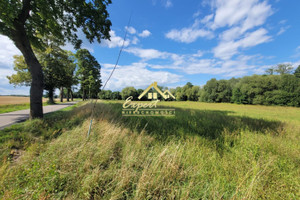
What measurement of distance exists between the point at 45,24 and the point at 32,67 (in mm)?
2687

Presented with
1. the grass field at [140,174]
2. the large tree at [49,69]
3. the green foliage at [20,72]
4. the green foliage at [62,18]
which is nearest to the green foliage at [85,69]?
the large tree at [49,69]

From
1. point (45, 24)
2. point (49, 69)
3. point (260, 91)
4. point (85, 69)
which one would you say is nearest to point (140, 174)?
point (45, 24)

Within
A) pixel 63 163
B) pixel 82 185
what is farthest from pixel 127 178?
pixel 63 163

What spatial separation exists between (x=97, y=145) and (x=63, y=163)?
2.63ft

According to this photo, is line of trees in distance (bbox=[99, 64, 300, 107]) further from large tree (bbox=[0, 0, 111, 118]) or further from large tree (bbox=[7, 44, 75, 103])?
large tree (bbox=[0, 0, 111, 118])

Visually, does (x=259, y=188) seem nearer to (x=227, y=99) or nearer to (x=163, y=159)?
(x=163, y=159)

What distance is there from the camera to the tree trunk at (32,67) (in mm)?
4742

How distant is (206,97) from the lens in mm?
44844

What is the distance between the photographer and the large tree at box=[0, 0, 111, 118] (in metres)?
4.57

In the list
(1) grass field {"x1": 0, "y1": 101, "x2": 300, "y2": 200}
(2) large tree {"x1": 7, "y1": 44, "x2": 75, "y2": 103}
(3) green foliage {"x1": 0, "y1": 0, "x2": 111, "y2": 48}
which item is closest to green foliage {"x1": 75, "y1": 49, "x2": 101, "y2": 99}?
(2) large tree {"x1": 7, "y1": 44, "x2": 75, "y2": 103}

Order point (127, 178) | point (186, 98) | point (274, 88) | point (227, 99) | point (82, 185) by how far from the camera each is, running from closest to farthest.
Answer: point (82, 185), point (127, 178), point (274, 88), point (227, 99), point (186, 98)

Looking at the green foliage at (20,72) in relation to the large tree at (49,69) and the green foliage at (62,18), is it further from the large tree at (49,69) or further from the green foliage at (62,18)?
the green foliage at (62,18)

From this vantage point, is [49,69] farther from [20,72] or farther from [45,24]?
[45,24]

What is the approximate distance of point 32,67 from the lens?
508 centimetres
